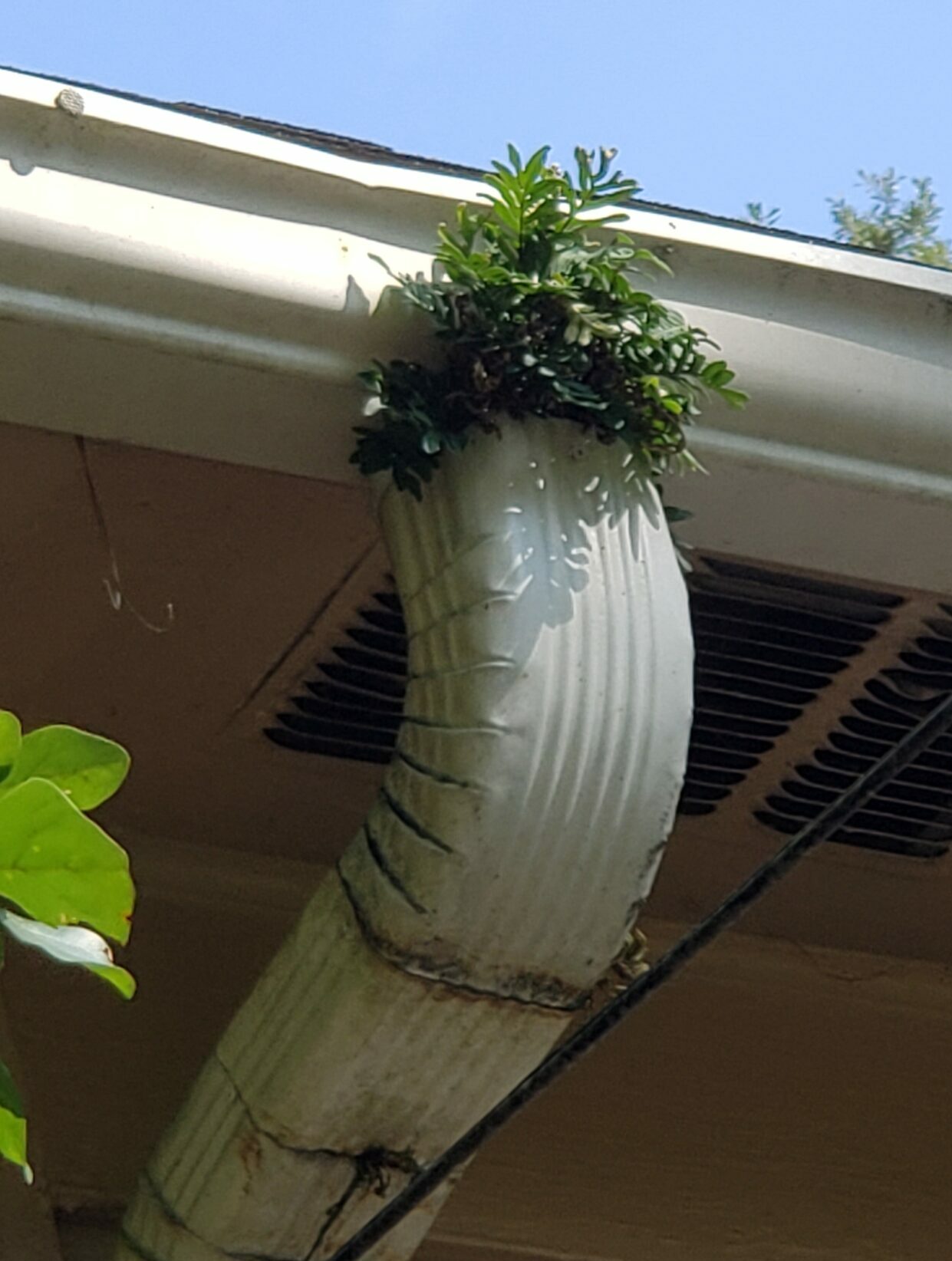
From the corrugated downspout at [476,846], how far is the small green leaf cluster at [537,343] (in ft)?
0.10

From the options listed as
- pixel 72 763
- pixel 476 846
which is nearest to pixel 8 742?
pixel 72 763

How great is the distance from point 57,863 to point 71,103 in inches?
34.7

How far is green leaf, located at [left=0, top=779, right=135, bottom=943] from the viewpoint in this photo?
0.99 metres

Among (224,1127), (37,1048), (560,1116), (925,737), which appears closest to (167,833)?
(37,1048)

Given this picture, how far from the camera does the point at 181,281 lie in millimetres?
1661

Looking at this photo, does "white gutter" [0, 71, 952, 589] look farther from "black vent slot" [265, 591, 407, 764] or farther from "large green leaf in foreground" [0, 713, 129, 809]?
"large green leaf in foreground" [0, 713, 129, 809]

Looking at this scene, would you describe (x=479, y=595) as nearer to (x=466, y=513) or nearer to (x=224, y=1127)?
(x=466, y=513)

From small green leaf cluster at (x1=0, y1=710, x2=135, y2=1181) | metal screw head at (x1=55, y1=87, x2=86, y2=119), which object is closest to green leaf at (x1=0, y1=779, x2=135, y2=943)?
small green leaf cluster at (x1=0, y1=710, x2=135, y2=1181)

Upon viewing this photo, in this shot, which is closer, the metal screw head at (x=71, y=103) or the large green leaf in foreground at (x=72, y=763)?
the large green leaf in foreground at (x=72, y=763)

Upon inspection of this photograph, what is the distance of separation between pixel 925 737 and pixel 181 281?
684 millimetres

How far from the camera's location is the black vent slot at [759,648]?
207 centimetres

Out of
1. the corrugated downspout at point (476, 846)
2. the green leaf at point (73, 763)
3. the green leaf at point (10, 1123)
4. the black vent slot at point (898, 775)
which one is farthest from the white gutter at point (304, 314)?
the green leaf at point (10, 1123)

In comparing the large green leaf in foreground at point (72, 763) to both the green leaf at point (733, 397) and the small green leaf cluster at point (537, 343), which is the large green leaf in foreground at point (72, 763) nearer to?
the small green leaf cluster at point (537, 343)

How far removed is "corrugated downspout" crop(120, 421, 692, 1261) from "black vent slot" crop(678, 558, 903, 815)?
36cm
